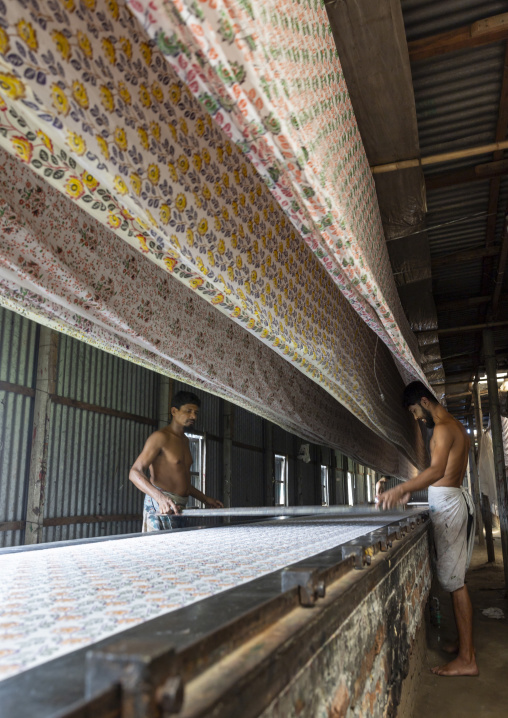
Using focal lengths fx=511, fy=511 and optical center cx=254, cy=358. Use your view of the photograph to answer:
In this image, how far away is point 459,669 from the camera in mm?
3486

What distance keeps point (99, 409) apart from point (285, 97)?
5.53 metres

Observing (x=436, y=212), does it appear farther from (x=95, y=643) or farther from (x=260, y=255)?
(x=95, y=643)

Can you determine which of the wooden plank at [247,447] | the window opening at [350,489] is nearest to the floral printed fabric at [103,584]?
the wooden plank at [247,447]

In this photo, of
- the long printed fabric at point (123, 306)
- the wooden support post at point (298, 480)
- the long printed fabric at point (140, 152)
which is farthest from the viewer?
the wooden support post at point (298, 480)

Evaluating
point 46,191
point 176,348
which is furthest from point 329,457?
point 46,191

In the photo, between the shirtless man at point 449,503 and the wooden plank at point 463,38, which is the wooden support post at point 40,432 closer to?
the shirtless man at point 449,503

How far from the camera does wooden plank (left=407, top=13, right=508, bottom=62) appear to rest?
254cm

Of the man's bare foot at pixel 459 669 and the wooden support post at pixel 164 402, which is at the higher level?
the wooden support post at pixel 164 402

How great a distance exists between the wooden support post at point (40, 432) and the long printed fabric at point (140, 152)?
3690 mm

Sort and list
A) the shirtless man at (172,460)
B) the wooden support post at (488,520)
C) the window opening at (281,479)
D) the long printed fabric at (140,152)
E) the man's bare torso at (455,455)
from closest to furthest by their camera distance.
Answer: the long printed fabric at (140,152) → the man's bare torso at (455,455) → the shirtless man at (172,460) → the wooden support post at (488,520) → the window opening at (281,479)

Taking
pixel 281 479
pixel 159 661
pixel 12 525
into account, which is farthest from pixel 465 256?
pixel 281 479

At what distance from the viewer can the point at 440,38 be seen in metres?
2.64

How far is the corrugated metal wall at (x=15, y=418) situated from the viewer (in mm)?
4898

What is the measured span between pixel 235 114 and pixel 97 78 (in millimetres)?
353
